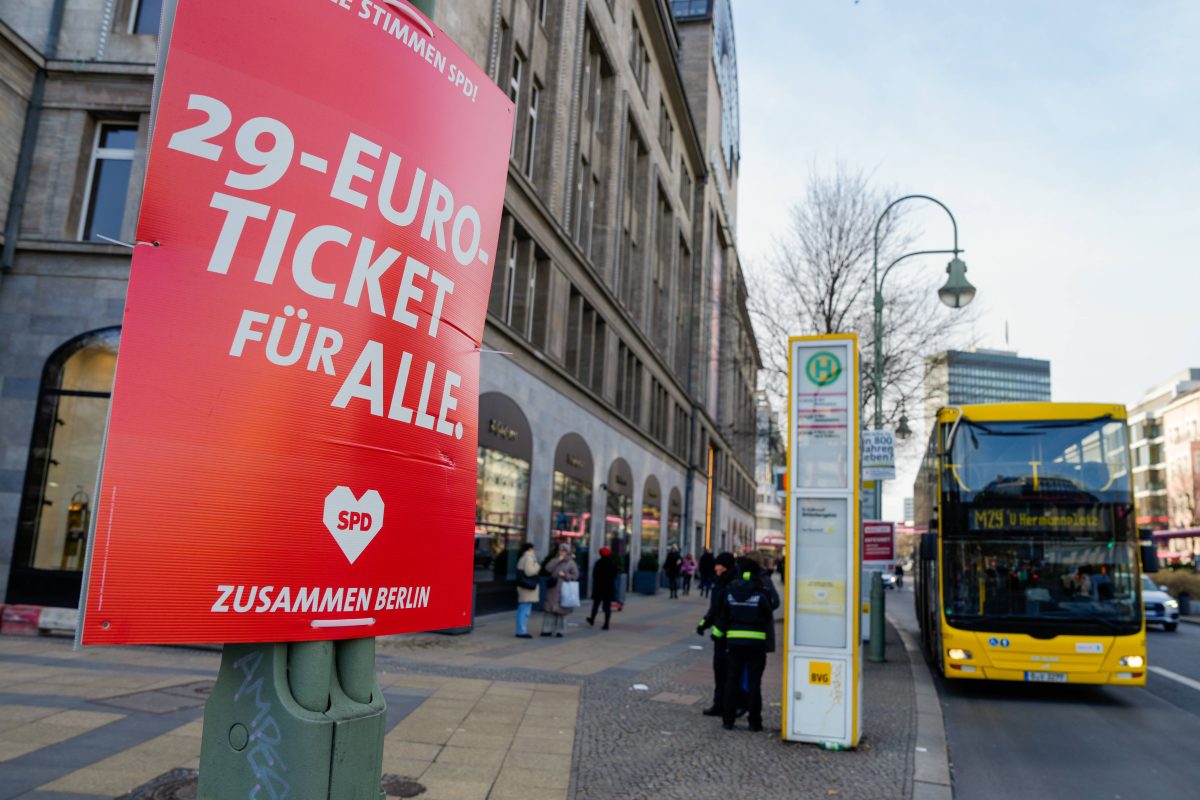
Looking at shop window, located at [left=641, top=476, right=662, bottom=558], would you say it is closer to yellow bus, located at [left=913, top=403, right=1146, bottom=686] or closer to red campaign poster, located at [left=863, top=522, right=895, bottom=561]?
red campaign poster, located at [left=863, top=522, right=895, bottom=561]

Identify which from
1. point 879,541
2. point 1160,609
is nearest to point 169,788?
point 879,541

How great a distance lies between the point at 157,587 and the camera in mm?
2418

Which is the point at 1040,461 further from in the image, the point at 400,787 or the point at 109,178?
the point at 109,178

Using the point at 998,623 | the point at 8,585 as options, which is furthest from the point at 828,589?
the point at 8,585

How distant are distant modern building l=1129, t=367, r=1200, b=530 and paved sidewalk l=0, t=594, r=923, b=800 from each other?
95569 mm

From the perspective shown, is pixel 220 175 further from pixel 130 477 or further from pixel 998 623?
pixel 998 623

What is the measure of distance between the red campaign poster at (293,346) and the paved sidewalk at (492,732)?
10.8 feet

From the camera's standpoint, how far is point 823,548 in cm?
805

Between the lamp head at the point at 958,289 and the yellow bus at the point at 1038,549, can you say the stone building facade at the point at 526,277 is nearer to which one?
the yellow bus at the point at 1038,549

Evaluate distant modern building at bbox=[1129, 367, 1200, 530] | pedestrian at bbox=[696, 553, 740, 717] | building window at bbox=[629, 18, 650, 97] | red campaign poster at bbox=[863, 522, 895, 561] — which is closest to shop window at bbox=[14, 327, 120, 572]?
pedestrian at bbox=[696, 553, 740, 717]

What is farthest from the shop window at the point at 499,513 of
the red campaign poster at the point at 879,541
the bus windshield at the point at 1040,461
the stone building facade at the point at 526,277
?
the bus windshield at the point at 1040,461

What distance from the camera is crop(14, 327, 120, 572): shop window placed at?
42.9 feet

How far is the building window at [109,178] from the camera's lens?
13961 mm

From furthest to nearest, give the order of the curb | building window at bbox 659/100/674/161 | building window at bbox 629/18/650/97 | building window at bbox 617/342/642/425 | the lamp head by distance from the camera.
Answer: building window at bbox 659/100/674/161, building window at bbox 629/18/650/97, building window at bbox 617/342/642/425, the lamp head, the curb
